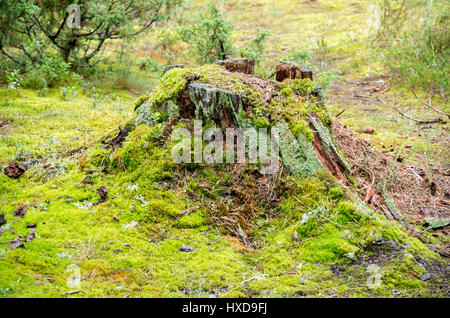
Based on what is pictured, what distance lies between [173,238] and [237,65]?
2.62m

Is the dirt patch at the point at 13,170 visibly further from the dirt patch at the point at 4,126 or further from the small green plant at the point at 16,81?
the small green plant at the point at 16,81

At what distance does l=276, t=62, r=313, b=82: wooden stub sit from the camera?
14.9 ft

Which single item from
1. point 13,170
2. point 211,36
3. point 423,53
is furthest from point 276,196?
point 423,53

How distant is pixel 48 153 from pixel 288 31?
11043 millimetres

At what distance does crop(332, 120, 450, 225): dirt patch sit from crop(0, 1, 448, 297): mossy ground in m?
0.76

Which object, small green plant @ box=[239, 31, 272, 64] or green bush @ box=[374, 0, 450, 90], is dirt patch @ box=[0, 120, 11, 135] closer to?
small green plant @ box=[239, 31, 272, 64]

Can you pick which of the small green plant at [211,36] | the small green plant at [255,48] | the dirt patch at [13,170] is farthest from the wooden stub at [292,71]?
the dirt patch at [13,170]

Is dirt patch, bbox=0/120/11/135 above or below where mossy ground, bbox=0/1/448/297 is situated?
above

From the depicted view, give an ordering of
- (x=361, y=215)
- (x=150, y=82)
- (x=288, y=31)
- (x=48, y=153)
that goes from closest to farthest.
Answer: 1. (x=361, y=215)
2. (x=48, y=153)
3. (x=150, y=82)
4. (x=288, y=31)

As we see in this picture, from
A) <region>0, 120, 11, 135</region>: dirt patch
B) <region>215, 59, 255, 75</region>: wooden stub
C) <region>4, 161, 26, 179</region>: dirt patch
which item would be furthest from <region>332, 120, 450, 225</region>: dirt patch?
<region>0, 120, 11, 135</region>: dirt patch

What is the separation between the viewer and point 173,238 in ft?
10.8

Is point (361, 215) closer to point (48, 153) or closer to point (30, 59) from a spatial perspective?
point (48, 153)
